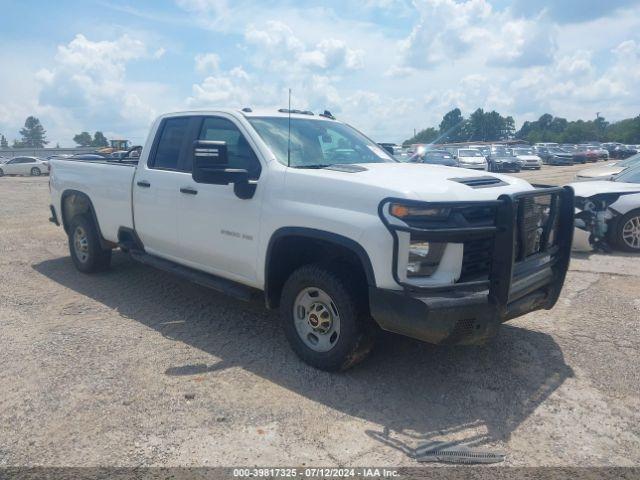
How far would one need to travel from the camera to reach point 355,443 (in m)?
3.28

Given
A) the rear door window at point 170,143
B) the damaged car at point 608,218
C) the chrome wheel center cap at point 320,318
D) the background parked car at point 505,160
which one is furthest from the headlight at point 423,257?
the background parked car at point 505,160

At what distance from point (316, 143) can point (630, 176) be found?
6.78 meters

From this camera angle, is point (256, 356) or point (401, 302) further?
point (256, 356)

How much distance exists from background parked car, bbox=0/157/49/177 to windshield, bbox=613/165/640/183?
3650 centimetres

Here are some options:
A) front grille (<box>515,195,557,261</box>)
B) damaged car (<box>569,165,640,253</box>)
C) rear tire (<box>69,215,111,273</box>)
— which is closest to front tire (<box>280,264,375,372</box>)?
front grille (<box>515,195,557,261</box>)

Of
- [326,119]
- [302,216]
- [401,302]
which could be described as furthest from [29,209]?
[401,302]

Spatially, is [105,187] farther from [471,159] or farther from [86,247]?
[471,159]

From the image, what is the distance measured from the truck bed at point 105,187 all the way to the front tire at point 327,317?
2.62 m

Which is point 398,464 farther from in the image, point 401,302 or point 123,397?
point 123,397

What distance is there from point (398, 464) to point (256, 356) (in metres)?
1.78

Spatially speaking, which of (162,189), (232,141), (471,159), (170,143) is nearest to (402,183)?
(232,141)

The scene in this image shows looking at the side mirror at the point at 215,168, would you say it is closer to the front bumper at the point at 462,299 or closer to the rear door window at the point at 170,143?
the rear door window at the point at 170,143

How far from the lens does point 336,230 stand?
3816 mm

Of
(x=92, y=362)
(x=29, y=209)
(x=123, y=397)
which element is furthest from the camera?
(x=29, y=209)
